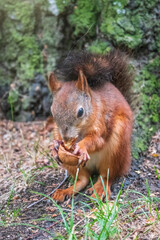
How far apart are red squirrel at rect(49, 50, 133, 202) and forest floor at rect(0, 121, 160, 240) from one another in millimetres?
150

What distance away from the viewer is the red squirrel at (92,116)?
7.61 feet

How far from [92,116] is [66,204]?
63 cm

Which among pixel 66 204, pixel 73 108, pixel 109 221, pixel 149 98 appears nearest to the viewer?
pixel 109 221

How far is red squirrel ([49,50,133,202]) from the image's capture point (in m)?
2.32

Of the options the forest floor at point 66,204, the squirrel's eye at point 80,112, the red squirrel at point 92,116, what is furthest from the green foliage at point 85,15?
the squirrel's eye at point 80,112

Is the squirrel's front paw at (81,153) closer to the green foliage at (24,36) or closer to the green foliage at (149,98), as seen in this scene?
the green foliage at (149,98)

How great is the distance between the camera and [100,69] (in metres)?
2.61

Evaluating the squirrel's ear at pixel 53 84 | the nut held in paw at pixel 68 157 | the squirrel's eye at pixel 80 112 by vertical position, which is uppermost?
the squirrel's ear at pixel 53 84

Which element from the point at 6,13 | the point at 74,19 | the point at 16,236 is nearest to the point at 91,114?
the point at 16,236

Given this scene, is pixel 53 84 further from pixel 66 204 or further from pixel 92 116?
pixel 66 204

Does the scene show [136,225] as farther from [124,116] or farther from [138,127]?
[138,127]

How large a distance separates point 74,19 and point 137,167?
1650 millimetres

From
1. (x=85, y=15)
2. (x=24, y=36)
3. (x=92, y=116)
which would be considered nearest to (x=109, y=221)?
(x=92, y=116)

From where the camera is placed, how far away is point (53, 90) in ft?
8.32
